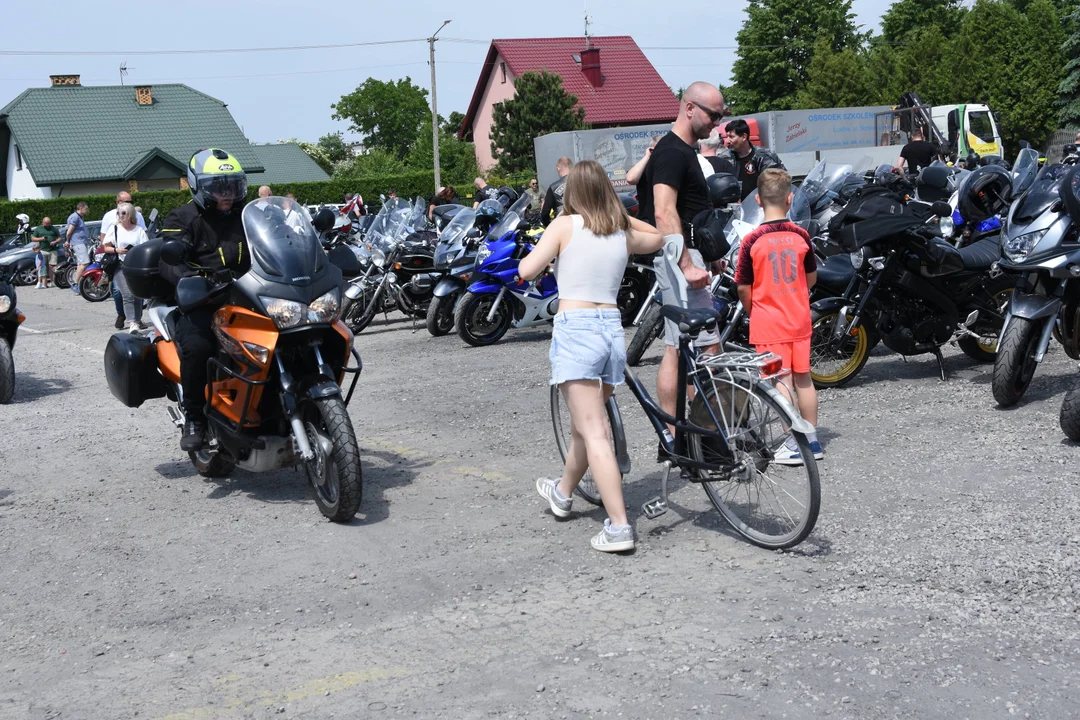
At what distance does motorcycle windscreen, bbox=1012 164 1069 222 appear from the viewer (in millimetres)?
7152

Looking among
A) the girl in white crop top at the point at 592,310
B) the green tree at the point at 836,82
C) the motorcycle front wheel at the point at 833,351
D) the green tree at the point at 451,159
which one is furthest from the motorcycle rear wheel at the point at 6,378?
the green tree at the point at 836,82

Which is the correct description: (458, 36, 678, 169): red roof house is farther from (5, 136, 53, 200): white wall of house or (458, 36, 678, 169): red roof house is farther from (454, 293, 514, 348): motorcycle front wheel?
(454, 293, 514, 348): motorcycle front wheel

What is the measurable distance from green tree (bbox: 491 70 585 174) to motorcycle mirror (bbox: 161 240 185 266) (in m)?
44.9

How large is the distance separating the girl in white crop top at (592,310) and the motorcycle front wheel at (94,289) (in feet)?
62.8

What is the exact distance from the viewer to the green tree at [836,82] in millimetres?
54781

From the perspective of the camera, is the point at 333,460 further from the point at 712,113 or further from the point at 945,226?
the point at 945,226

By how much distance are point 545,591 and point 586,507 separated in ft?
3.91

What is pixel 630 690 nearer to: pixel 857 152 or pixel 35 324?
pixel 35 324

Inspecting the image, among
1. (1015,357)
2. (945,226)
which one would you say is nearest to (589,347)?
(1015,357)

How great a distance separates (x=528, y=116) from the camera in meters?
50.1

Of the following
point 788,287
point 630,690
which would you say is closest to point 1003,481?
point 788,287

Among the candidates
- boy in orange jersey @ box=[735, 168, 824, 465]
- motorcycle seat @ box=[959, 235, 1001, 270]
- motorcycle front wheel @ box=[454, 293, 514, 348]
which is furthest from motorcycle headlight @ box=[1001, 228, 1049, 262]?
motorcycle front wheel @ box=[454, 293, 514, 348]

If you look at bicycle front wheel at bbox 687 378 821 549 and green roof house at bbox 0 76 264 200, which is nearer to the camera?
bicycle front wheel at bbox 687 378 821 549

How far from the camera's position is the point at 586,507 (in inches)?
227
